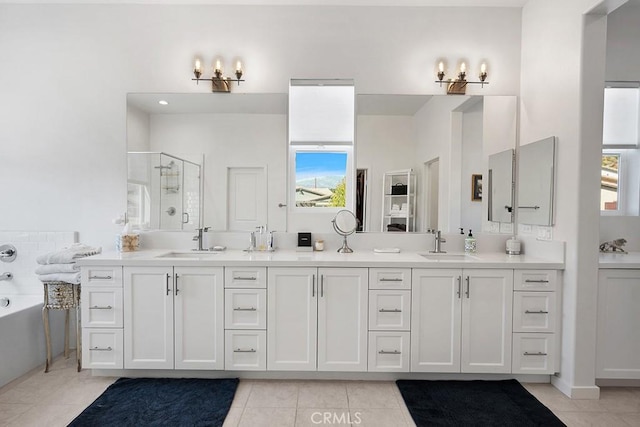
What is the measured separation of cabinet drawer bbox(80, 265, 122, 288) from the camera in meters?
2.38

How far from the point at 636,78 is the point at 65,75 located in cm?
472

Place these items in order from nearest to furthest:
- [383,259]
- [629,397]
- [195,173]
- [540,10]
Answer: [629,397], [383,259], [540,10], [195,173]

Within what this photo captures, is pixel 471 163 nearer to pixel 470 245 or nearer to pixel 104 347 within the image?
pixel 470 245

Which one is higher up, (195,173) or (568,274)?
(195,173)

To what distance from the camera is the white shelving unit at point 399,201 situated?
2.84 metres

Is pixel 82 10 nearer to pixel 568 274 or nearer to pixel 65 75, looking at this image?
pixel 65 75

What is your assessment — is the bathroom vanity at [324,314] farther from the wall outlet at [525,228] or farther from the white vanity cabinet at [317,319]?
the wall outlet at [525,228]

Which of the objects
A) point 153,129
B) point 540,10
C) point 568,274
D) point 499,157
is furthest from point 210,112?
point 568,274

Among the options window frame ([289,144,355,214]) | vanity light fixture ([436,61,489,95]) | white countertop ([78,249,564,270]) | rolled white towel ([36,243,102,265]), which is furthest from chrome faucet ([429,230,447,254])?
rolled white towel ([36,243,102,265])

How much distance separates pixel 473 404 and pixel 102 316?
99.4 inches

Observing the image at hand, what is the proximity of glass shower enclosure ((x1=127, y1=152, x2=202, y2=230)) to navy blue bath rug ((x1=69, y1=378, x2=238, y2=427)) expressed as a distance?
1.19 meters

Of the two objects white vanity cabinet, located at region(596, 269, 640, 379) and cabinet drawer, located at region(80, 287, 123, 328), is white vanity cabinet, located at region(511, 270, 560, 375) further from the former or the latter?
cabinet drawer, located at region(80, 287, 123, 328)

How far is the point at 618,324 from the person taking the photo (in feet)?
7.50

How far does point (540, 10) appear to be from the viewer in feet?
8.71
